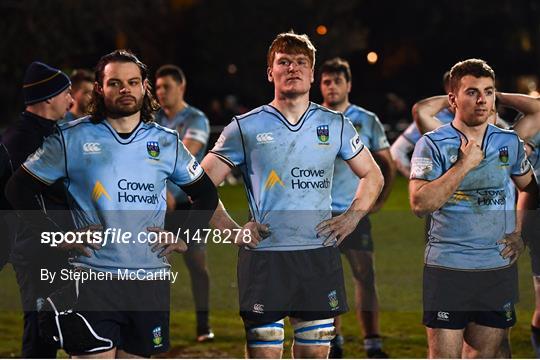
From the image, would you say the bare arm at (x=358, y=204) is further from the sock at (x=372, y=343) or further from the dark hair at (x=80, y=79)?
the dark hair at (x=80, y=79)

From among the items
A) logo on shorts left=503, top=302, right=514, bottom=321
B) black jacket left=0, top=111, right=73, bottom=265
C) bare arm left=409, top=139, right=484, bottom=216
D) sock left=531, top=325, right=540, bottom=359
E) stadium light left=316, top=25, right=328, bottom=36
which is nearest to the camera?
bare arm left=409, top=139, right=484, bottom=216

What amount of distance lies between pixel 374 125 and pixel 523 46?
34.5 m

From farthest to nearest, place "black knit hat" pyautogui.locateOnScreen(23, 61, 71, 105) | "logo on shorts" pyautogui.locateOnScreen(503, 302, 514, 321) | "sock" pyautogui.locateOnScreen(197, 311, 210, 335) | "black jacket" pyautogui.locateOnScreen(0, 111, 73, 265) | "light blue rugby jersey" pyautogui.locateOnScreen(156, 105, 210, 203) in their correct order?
"light blue rugby jersey" pyautogui.locateOnScreen(156, 105, 210, 203), "sock" pyautogui.locateOnScreen(197, 311, 210, 335), "black knit hat" pyautogui.locateOnScreen(23, 61, 71, 105), "black jacket" pyautogui.locateOnScreen(0, 111, 73, 265), "logo on shorts" pyautogui.locateOnScreen(503, 302, 514, 321)

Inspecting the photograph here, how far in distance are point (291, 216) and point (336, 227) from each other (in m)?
0.30

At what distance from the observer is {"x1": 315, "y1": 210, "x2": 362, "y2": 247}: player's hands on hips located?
24.0ft

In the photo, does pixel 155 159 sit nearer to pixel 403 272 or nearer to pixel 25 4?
pixel 403 272

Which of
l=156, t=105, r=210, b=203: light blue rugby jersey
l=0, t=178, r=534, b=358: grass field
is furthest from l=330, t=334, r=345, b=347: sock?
l=156, t=105, r=210, b=203: light blue rugby jersey

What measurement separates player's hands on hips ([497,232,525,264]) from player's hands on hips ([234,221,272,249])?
1519 millimetres

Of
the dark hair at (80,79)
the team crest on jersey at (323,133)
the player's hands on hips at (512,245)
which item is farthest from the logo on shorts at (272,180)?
the dark hair at (80,79)

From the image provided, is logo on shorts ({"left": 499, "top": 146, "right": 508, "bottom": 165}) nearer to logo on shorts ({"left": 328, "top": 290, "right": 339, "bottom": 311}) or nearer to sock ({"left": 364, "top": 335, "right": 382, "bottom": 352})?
logo on shorts ({"left": 328, "top": 290, "right": 339, "bottom": 311})

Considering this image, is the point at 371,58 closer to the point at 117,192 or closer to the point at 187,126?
the point at 187,126

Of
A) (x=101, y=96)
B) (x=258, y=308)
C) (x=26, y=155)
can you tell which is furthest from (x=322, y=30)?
(x=101, y=96)

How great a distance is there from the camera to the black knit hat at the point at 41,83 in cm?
809

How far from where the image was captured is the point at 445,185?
279 inches
